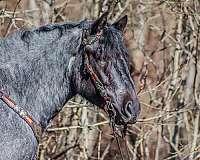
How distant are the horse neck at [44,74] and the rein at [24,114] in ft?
0.15

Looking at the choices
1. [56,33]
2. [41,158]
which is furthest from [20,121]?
[41,158]

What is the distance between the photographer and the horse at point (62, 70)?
4070mm

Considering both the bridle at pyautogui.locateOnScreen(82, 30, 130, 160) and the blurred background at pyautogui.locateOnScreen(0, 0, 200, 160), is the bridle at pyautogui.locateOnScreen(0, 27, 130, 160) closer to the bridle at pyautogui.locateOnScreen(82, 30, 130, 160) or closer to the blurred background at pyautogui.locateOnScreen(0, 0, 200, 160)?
the bridle at pyautogui.locateOnScreen(82, 30, 130, 160)

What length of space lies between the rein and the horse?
14 mm

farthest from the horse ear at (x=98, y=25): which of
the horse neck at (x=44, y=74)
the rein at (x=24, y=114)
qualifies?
the rein at (x=24, y=114)

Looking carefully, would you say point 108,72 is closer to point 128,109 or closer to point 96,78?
point 96,78

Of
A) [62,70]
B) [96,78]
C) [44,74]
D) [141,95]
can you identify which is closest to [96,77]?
[96,78]

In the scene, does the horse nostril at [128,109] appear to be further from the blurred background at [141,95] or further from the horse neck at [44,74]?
the blurred background at [141,95]

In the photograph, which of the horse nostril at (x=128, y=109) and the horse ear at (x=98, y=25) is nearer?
the horse ear at (x=98, y=25)

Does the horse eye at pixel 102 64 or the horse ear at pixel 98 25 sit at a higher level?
the horse ear at pixel 98 25

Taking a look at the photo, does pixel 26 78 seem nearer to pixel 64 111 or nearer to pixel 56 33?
pixel 56 33

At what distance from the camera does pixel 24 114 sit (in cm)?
404

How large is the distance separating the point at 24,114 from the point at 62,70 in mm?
398

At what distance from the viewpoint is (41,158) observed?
6.67m
